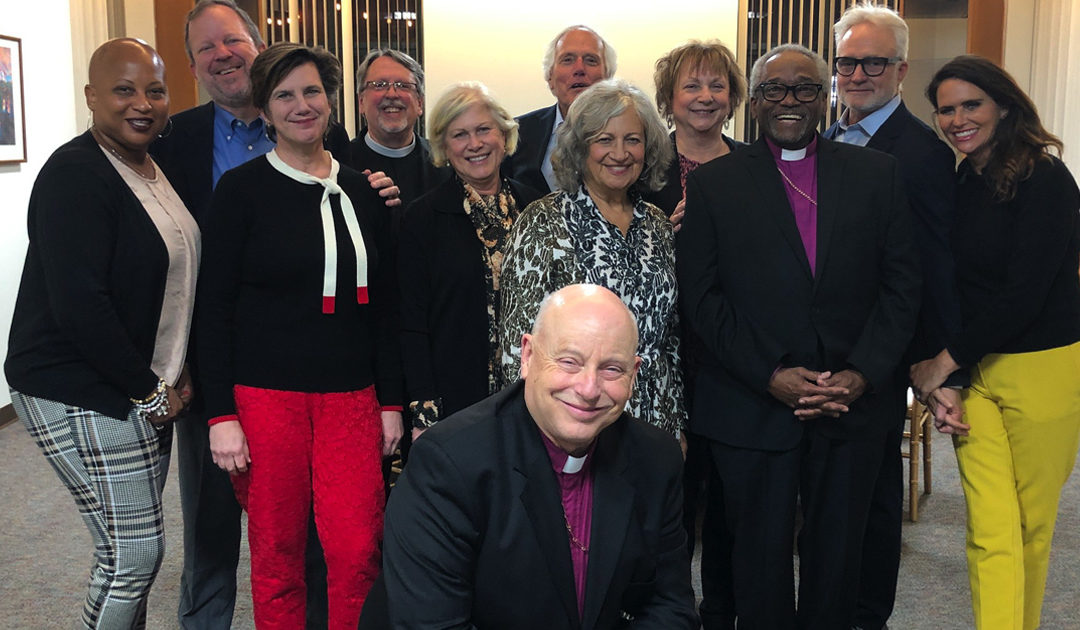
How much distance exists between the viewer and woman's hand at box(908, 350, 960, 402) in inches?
109

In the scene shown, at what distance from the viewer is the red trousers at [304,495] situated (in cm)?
255

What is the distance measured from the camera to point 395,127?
3.63 m

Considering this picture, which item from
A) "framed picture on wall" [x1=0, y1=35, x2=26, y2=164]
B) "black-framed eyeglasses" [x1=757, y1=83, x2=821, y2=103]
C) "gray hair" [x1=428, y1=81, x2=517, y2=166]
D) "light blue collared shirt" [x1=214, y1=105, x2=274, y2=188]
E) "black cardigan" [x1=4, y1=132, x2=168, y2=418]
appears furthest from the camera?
"framed picture on wall" [x1=0, y1=35, x2=26, y2=164]

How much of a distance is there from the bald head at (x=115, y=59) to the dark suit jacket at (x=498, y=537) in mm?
1293

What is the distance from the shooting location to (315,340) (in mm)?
2557

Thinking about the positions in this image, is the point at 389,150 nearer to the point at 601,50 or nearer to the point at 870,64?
the point at 601,50

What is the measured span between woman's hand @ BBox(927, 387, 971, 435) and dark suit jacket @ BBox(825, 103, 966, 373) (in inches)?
1.4

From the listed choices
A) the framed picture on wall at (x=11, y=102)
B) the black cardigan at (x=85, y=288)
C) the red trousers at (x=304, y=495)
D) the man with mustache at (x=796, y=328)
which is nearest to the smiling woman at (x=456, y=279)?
the red trousers at (x=304, y=495)

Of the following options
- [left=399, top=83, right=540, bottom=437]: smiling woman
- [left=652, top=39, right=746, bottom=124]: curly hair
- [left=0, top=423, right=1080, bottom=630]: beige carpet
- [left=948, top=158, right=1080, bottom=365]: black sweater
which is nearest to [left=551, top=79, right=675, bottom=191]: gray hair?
[left=399, top=83, right=540, bottom=437]: smiling woman

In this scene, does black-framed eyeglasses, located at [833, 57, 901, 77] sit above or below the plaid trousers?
above

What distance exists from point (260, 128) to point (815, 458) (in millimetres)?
1868

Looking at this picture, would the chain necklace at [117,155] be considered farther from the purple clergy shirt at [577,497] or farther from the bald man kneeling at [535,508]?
the purple clergy shirt at [577,497]

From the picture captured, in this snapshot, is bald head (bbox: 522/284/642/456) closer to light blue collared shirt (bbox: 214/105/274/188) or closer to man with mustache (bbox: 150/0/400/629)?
man with mustache (bbox: 150/0/400/629)

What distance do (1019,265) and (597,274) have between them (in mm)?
1114
